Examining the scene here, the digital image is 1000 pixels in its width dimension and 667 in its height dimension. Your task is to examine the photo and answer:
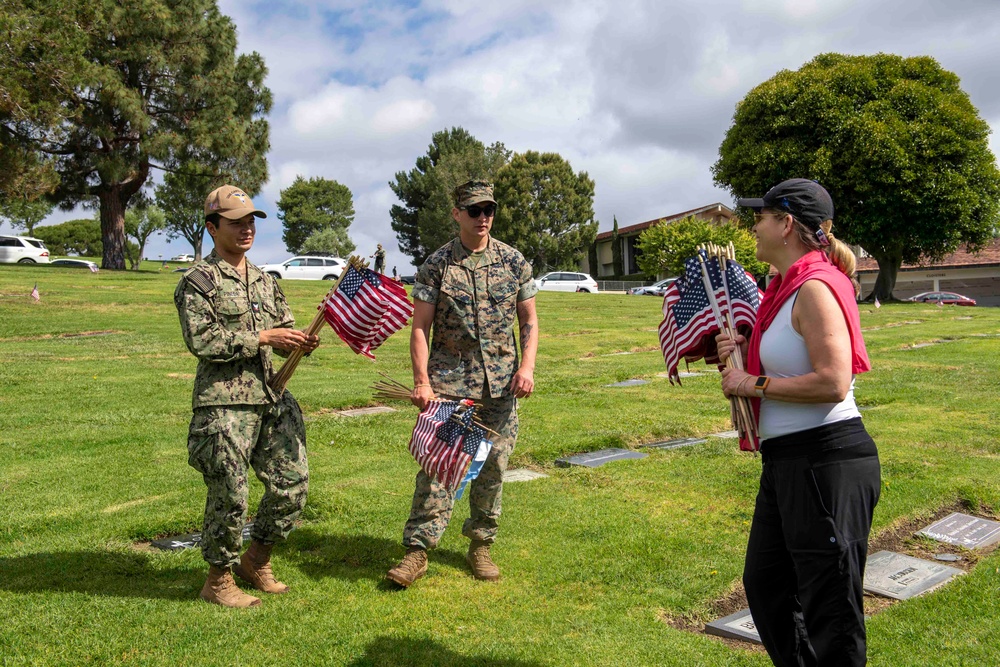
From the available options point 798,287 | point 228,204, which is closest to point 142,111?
point 228,204

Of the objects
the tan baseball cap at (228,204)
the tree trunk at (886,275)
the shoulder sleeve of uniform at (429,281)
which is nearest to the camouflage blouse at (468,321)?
the shoulder sleeve of uniform at (429,281)

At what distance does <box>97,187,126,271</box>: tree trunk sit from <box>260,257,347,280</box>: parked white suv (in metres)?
6.77

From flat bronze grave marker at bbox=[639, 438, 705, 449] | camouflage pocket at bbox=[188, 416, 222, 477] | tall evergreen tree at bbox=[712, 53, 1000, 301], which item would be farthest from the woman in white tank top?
tall evergreen tree at bbox=[712, 53, 1000, 301]

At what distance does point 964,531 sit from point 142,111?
1340 inches

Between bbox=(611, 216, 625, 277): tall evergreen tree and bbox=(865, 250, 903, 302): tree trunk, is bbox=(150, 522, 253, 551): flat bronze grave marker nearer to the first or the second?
bbox=(865, 250, 903, 302): tree trunk

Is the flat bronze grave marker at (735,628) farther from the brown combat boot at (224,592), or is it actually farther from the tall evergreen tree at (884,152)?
the tall evergreen tree at (884,152)

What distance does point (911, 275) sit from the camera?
53812mm

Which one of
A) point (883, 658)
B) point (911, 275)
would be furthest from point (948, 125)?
point (883, 658)

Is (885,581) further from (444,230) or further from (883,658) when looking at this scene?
(444,230)

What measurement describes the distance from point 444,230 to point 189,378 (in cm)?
5451

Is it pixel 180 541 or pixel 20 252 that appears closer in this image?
pixel 180 541

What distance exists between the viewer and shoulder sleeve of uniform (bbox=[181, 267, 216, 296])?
3928mm

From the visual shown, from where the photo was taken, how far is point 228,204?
13.3 ft

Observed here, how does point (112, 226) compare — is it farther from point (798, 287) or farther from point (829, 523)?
point (829, 523)
